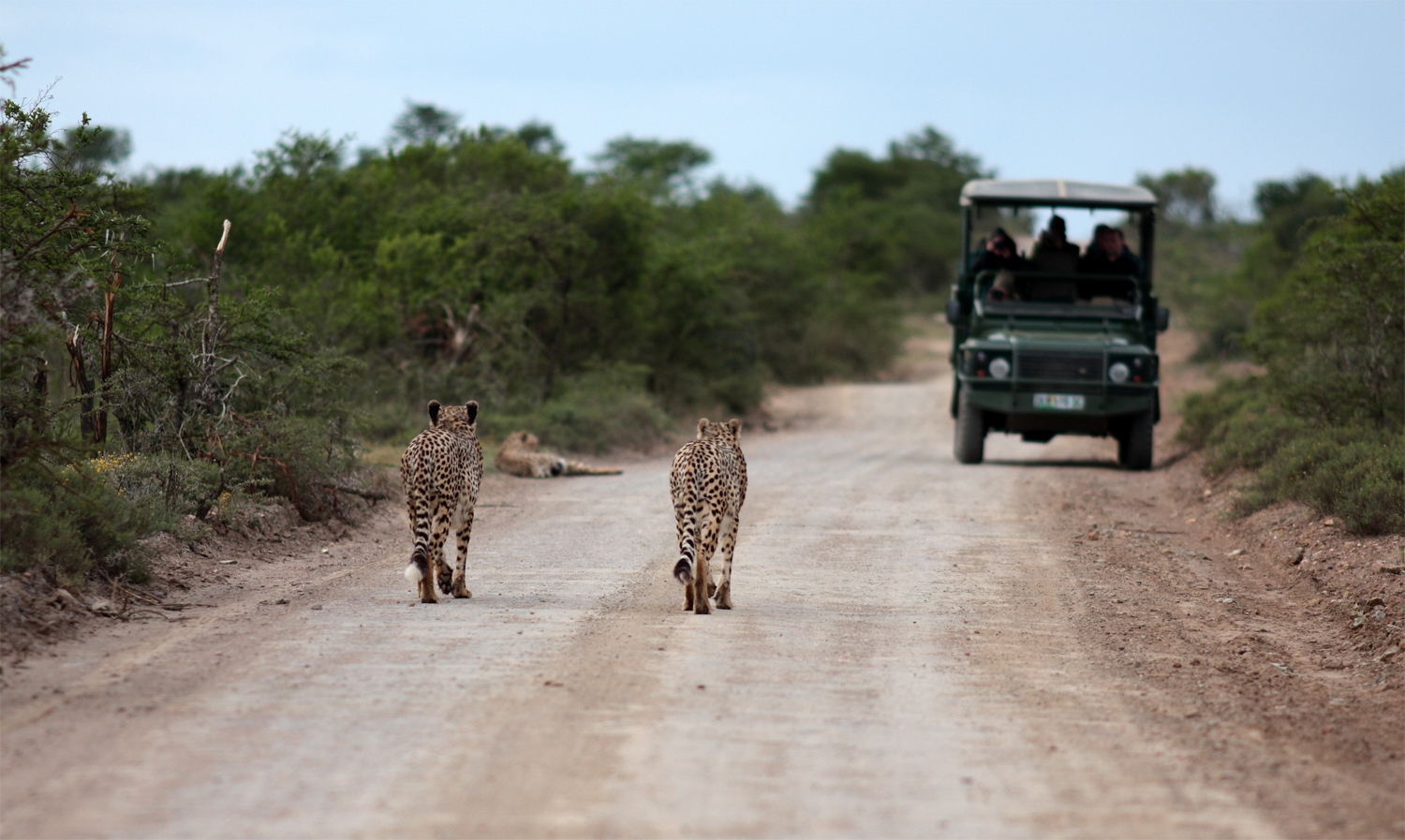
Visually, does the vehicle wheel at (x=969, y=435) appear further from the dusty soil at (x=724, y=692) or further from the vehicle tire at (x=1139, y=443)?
the dusty soil at (x=724, y=692)

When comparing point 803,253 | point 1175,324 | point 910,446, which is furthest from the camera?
point 1175,324

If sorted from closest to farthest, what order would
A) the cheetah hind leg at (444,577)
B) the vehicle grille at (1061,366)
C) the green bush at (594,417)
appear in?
the cheetah hind leg at (444,577) → the vehicle grille at (1061,366) → the green bush at (594,417)

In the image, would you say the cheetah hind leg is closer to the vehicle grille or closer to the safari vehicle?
the safari vehicle

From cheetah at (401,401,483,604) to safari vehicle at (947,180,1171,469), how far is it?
10.3 meters

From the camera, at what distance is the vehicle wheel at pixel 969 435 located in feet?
59.5

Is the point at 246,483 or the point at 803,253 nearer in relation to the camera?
the point at 246,483

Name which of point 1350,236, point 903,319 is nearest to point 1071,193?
point 1350,236

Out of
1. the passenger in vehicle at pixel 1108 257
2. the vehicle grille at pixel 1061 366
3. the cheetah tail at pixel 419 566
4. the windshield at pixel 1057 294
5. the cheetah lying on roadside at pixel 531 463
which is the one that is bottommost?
the cheetah lying on roadside at pixel 531 463

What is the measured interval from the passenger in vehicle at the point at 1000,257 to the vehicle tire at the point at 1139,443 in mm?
2724

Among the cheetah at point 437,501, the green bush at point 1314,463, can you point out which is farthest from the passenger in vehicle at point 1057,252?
the cheetah at point 437,501

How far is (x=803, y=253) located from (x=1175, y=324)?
1670 cm

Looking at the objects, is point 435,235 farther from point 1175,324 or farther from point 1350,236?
point 1175,324

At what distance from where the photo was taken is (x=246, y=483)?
34.0 ft

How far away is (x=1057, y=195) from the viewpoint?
18.2 m
